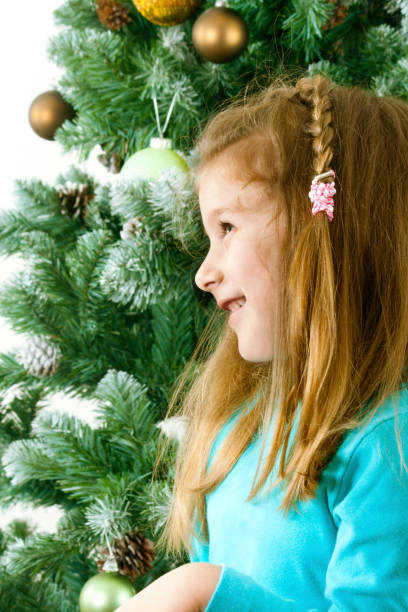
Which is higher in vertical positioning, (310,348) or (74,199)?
(74,199)

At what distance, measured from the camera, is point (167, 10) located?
733mm

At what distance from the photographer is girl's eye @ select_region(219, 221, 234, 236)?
2.00ft

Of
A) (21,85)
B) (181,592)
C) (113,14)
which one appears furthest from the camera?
(21,85)

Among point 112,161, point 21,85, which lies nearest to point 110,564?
point 112,161

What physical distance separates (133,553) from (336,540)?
0.90 feet

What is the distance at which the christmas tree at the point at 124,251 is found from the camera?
0.72m

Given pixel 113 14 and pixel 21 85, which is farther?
pixel 21 85

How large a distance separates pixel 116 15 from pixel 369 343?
50 cm

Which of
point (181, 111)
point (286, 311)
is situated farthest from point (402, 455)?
point (181, 111)

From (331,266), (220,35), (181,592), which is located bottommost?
(181,592)

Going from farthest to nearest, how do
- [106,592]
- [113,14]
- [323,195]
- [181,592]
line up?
[113,14] < [106,592] < [323,195] < [181,592]

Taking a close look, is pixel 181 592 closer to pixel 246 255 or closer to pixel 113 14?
pixel 246 255

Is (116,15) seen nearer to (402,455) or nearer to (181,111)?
(181,111)

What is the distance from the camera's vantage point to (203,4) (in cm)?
82
